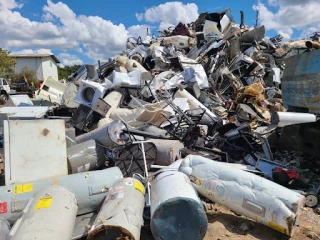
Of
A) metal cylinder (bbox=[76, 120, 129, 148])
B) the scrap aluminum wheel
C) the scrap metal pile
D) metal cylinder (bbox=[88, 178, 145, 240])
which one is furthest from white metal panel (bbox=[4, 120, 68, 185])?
the scrap aluminum wheel

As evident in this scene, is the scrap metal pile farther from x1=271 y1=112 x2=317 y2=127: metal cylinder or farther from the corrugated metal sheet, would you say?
the corrugated metal sheet

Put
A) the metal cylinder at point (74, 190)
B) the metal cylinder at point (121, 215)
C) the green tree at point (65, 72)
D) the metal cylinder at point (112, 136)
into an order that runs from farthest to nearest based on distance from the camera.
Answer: the green tree at point (65, 72)
the metal cylinder at point (112, 136)
the metal cylinder at point (74, 190)
the metal cylinder at point (121, 215)

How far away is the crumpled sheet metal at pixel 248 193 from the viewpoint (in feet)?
7.84

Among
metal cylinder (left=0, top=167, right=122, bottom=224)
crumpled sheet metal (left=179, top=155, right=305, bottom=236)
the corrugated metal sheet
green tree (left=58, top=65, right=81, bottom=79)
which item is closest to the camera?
crumpled sheet metal (left=179, top=155, right=305, bottom=236)

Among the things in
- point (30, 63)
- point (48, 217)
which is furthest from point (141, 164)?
point (30, 63)

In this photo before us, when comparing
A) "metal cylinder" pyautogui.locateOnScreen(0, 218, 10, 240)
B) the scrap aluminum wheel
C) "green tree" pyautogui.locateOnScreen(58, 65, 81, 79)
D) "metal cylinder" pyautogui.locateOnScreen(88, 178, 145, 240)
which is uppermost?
"green tree" pyautogui.locateOnScreen(58, 65, 81, 79)

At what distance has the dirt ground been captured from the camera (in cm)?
260

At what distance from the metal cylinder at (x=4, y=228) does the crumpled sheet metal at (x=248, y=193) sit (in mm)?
1655

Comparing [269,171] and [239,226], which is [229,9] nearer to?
[269,171]

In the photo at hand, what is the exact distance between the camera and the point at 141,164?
142 inches

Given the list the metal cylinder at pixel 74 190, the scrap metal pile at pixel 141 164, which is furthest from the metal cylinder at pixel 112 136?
the metal cylinder at pixel 74 190

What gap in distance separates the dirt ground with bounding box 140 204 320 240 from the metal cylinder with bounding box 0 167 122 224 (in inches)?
23.3

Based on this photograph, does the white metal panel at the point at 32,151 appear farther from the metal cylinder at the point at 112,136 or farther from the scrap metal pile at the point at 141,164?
the metal cylinder at the point at 112,136

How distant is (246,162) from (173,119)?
163cm
